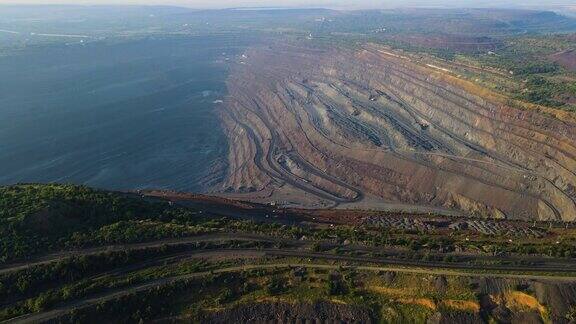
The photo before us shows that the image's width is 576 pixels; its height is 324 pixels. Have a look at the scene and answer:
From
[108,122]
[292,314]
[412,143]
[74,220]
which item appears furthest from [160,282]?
[108,122]

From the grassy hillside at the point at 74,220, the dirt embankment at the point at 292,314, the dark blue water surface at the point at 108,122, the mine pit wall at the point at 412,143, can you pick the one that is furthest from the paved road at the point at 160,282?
the dark blue water surface at the point at 108,122

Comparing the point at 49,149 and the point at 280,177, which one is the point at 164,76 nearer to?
the point at 49,149

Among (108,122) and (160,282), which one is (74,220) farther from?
(108,122)

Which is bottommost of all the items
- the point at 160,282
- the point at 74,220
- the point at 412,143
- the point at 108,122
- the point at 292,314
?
the point at 108,122

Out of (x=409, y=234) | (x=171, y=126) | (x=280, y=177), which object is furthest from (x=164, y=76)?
(x=409, y=234)

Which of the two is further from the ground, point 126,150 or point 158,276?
point 158,276

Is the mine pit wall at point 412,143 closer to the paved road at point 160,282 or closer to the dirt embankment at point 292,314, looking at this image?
the paved road at point 160,282

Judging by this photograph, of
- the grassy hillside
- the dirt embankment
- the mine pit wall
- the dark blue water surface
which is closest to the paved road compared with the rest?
the dirt embankment
